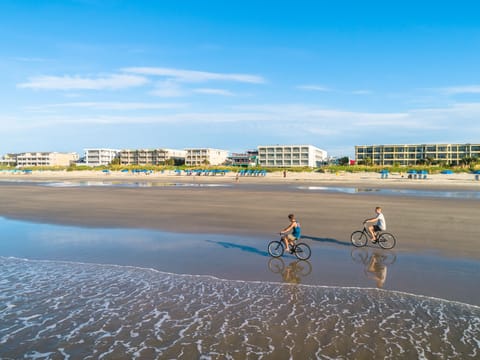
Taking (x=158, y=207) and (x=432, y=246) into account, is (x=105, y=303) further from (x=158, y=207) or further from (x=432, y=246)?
(x=158, y=207)

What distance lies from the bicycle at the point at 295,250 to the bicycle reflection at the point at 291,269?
25 cm

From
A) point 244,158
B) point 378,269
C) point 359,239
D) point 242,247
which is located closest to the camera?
point 378,269

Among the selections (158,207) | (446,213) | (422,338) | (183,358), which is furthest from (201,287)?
(446,213)

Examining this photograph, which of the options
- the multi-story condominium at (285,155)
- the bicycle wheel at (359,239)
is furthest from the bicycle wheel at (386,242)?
the multi-story condominium at (285,155)

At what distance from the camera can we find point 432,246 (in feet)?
46.8

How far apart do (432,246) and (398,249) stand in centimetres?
153

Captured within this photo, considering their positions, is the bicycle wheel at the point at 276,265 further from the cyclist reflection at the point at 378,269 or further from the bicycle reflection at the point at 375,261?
the cyclist reflection at the point at 378,269

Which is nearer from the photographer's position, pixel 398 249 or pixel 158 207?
pixel 398 249

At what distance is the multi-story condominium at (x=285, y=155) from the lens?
6275 inches

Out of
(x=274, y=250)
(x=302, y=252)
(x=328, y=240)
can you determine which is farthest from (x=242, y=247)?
(x=328, y=240)

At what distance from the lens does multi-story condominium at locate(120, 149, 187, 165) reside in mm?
181800

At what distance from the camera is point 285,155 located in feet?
533

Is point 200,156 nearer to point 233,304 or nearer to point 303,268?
point 303,268

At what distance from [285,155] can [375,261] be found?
15163 centimetres
